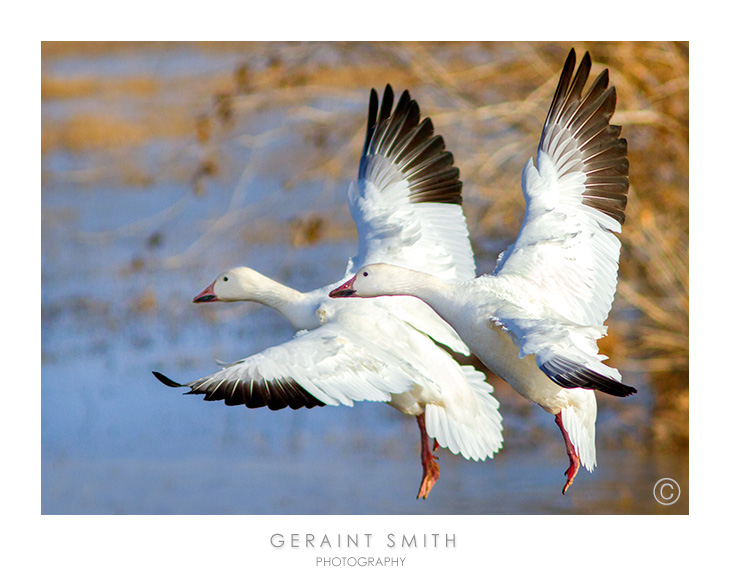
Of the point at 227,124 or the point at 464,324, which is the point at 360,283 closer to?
the point at 464,324

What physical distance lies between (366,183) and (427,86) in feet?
9.32

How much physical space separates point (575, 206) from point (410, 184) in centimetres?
100

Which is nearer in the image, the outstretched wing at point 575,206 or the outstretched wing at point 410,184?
the outstretched wing at point 575,206

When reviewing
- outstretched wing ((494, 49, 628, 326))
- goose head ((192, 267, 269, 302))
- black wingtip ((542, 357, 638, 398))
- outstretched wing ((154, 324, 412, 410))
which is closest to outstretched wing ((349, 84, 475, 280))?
goose head ((192, 267, 269, 302))

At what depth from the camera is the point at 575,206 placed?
448cm

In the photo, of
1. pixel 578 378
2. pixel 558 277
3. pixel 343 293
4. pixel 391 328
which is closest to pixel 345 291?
pixel 343 293

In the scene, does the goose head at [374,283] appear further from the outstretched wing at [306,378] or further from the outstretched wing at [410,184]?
the outstretched wing at [410,184]

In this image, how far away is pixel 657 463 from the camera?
22.0ft

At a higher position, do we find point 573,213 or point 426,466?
point 573,213

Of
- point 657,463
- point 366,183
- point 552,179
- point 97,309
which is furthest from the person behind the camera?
point 97,309

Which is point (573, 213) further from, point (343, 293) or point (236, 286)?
point (236, 286)

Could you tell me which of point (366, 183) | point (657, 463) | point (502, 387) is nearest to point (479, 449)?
point (366, 183)

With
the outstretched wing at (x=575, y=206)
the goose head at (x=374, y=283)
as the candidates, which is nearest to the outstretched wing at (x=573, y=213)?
the outstretched wing at (x=575, y=206)

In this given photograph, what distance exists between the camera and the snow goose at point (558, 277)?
387 cm
